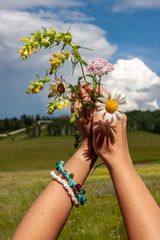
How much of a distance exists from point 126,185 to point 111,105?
2.18ft

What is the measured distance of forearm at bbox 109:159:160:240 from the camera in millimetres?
1648

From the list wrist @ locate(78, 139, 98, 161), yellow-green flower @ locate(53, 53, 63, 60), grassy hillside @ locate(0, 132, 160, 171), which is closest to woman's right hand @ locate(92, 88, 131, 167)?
wrist @ locate(78, 139, 98, 161)

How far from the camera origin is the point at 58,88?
231 centimetres

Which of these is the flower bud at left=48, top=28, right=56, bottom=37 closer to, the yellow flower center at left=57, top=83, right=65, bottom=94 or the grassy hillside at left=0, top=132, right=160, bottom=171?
the yellow flower center at left=57, top=83, right=65, bottom=94

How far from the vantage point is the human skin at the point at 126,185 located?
5.47 feet

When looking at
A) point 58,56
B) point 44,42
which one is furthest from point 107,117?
point 44,42

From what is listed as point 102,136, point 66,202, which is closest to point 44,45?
point 102,136

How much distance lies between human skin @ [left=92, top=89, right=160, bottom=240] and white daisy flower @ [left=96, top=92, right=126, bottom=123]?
0.21 feet

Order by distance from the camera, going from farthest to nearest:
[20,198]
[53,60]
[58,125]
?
[58,125] < [20,198] < [53,60]

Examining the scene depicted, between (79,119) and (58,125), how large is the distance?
160193mm

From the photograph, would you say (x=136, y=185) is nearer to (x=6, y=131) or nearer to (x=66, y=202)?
(x=66, y=202)

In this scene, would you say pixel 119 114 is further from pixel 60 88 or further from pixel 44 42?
pixel 44 42

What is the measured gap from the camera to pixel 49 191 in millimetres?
1950

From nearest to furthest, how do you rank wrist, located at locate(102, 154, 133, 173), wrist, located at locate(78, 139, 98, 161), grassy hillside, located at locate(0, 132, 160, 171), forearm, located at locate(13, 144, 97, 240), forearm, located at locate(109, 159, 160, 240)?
forearm, located at locate(109, 159, 160, 240) < forearm, located at locate(13, 144, 97, 240) < wrist, located at locate(102, 154, 133, 173) < wrist, located at locate(78, 139, 98, 161) < grassy hillside, located at locate(0, 132, 160, 171)
